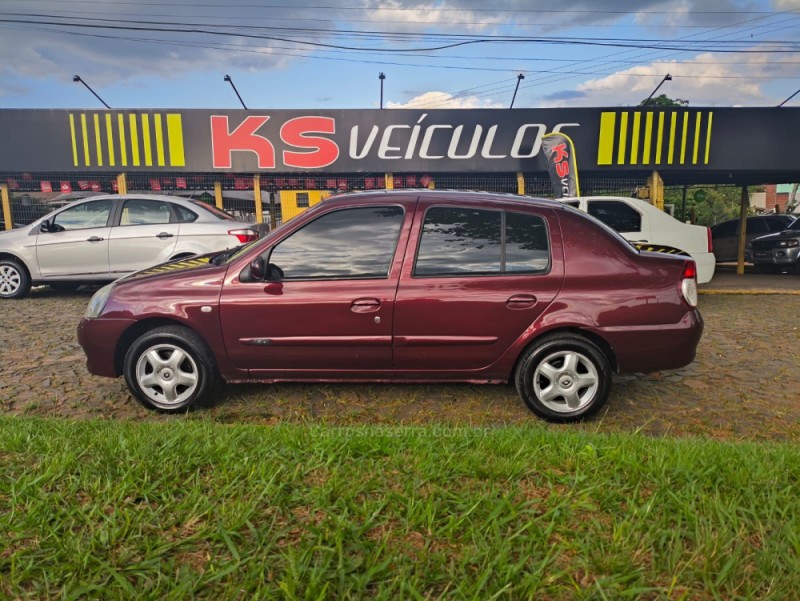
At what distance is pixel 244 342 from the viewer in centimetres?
398

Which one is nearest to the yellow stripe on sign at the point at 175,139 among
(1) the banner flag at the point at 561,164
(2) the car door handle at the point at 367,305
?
(1) the banner flag at the point at 561,164

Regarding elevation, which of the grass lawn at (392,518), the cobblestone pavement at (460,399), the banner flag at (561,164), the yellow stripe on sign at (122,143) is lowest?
the cobblestone pavement at (460,399)

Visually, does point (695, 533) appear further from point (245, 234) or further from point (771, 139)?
point (771, 139)

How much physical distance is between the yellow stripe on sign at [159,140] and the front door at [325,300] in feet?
33.5

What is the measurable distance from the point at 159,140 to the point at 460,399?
11023 mm

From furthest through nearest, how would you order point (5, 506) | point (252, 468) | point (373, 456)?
point (373, 456) → point (252, 468) → point (5, 506)

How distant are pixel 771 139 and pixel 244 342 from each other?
13.5m

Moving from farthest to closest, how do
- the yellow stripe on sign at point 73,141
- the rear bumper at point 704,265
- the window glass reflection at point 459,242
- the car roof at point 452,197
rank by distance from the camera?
1. the yellow stripe on sign at point 73,141
2. the rear bumper at point 704,265
3. the car roof at point 452,197
4. the window glass reflection at point 459,242

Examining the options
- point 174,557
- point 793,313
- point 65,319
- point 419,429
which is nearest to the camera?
point 174,557

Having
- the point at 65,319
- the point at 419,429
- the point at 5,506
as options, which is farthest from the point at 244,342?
the point at 65,319

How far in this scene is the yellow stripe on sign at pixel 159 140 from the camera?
40.9 ft

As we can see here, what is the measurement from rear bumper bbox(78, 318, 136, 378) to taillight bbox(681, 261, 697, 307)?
3.95 metres

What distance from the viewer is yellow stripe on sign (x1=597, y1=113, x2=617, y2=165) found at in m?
12.5

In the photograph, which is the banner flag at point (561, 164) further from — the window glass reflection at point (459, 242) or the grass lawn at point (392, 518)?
the grass lawn at point (392, 518)
